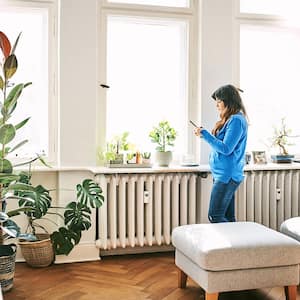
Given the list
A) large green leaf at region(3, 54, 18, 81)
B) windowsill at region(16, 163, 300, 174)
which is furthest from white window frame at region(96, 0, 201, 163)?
large green leaf at region(3, 54, 18, 81)

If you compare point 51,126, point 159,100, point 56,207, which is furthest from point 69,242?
Result: point 159,100

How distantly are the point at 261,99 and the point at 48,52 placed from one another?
213 centimetres

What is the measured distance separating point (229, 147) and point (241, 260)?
97 cm

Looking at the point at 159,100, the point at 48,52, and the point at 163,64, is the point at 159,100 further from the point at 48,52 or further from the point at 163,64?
the point at 48,52

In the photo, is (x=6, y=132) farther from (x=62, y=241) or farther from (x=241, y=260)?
(x=241, y=260)

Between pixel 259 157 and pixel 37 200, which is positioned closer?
pixel 37 200

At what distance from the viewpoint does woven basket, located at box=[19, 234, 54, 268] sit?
4039mm

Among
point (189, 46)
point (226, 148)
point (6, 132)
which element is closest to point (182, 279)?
point (226, 148)

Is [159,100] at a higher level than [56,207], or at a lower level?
higher

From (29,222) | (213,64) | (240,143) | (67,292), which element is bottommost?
(67,292)

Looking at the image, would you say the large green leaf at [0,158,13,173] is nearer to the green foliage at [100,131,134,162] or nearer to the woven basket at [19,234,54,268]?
the woven basket at [19,234,54,268]

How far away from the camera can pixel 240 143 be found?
3838mm

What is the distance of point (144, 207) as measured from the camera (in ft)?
14.4

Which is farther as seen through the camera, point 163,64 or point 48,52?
point 163,64
